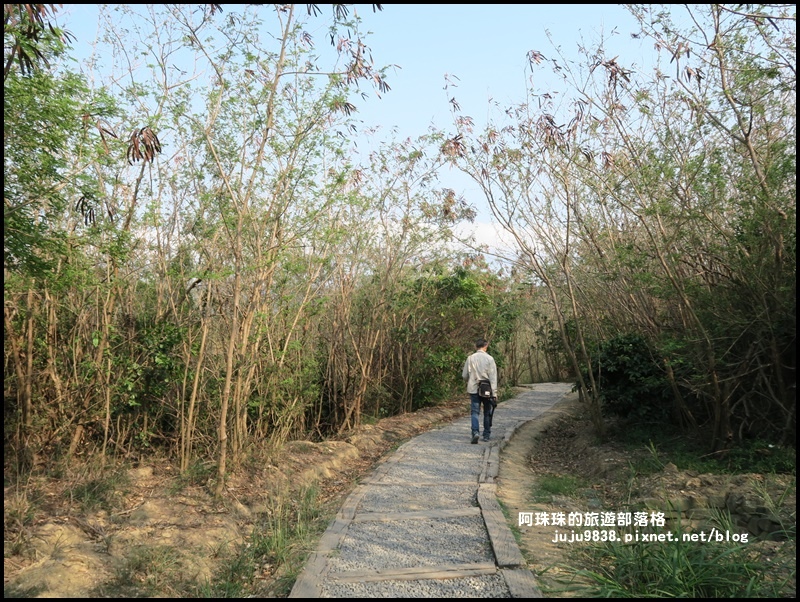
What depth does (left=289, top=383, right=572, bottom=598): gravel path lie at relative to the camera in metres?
4.13

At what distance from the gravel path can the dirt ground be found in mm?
205

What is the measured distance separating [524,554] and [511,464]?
3.69 meters

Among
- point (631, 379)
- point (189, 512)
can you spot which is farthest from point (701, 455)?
point (189, 512)

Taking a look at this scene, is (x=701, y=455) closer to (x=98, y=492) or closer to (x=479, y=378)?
(x=479, y=378)

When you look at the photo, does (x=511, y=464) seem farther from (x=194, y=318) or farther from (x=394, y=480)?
(x=194, y=318)

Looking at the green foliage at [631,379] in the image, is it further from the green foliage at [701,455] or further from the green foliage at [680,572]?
Answer: the green foliage at [680,572]

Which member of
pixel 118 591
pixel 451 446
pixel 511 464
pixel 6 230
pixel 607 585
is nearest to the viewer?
pixel 607 585

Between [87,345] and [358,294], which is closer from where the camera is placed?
[87,345]

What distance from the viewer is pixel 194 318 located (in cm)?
749

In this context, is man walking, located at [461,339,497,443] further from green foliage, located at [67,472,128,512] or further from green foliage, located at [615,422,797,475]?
green foliage, located at [67,472,128,512]

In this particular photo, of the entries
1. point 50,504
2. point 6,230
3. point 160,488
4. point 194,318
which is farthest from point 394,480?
point 6,230

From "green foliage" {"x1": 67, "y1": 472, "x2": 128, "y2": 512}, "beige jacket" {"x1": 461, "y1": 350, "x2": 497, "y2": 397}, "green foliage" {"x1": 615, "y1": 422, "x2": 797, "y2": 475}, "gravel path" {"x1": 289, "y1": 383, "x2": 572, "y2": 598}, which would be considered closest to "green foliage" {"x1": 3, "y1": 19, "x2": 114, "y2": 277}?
"green foliage" {"x1": 67, "y1": 472, "x2": 128, "y2": 512}

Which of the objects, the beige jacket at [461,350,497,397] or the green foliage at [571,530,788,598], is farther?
the beige jacket at [461,350,497,397]

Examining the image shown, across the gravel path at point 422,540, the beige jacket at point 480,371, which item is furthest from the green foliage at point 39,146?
the beige jacket at point 480,371
